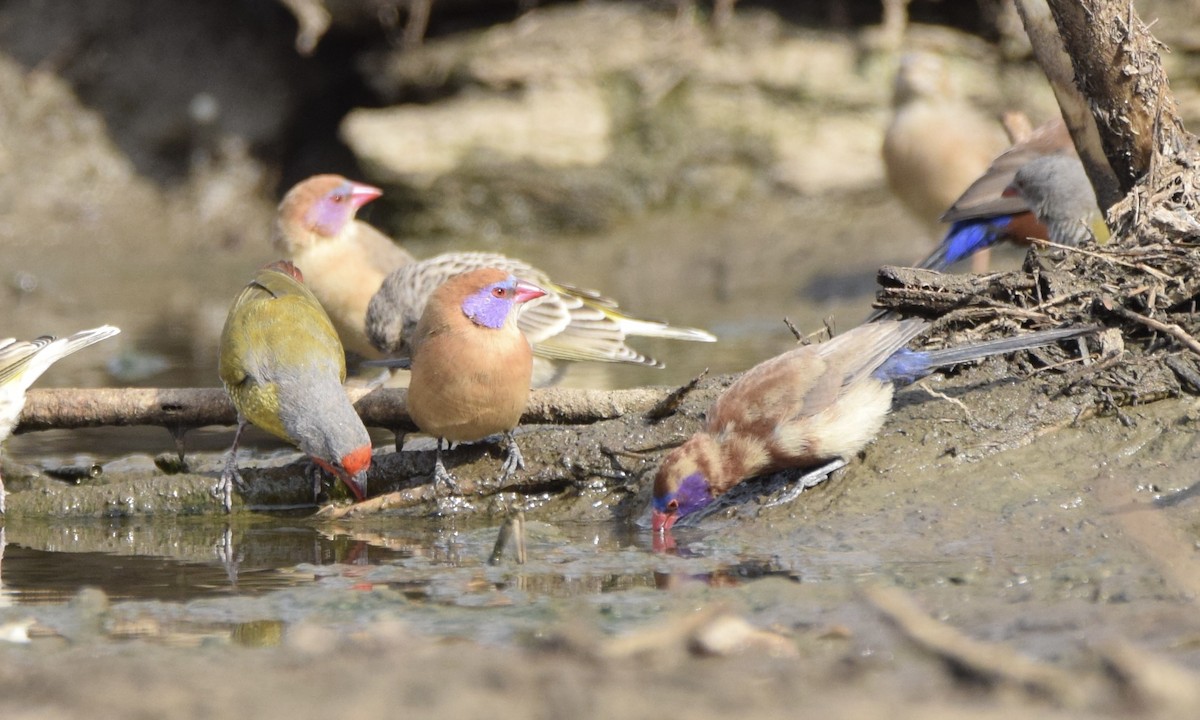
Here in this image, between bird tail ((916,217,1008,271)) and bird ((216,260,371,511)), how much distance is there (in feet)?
11.1

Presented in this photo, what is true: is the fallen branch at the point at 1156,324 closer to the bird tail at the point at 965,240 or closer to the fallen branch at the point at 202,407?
the fallen branch at the point at 202,407

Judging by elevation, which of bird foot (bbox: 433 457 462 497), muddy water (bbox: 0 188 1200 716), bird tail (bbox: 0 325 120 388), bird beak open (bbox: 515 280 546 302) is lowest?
muddy water (bbox: 0 188 1200 716)

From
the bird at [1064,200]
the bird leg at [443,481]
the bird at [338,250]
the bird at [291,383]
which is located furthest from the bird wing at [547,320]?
the bird at [1064,200]

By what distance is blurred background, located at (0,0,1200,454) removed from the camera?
12.2 metres

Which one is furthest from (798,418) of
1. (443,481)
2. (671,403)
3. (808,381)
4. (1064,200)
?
(1064,200)

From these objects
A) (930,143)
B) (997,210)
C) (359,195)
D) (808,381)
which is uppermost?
(930,143)

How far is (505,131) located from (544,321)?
612cm

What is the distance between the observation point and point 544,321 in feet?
23.1

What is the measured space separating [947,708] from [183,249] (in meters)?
11.9

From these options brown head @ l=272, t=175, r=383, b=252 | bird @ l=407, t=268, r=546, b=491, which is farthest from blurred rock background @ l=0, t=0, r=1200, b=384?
bird @ l=407, t=268, r=546, b=491

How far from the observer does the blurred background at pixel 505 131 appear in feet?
40.0

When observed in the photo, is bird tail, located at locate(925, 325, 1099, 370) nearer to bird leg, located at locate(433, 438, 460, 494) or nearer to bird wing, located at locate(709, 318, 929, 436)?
bird wing, located at locate(709, 318, 929, 436)

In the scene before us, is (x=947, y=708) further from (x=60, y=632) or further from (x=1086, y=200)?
(x=1086, y=200)

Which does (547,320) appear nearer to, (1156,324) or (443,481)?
(443,481)
